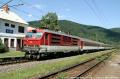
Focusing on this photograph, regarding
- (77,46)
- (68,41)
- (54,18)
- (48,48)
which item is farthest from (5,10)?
(54,18)

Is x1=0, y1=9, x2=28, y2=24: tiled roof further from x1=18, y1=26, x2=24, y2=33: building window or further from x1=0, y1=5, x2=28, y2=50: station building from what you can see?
x1=18, y1=26, x2=24, y2=33: building window

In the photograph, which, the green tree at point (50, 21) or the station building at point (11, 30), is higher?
the green tree at point (50, 21)

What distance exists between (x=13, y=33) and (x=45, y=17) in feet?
166

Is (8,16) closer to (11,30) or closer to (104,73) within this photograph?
(11,30)

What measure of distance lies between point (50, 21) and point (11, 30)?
49.0 meters

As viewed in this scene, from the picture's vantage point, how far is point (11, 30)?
59.7 meters

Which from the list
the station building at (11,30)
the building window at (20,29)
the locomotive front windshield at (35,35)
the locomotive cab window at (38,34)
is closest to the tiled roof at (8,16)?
the station building at (11,30)

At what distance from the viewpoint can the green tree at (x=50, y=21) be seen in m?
106

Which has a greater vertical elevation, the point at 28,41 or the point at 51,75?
the point at 28,41

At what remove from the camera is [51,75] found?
1628cm

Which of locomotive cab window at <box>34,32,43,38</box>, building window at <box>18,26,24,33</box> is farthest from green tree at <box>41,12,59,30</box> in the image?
locomotive cab window at <box>34,32,43,38</box>

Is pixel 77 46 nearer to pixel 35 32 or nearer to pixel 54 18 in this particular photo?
pixel 35 32

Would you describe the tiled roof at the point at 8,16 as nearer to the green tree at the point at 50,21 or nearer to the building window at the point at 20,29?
the building window at the point at 20,29

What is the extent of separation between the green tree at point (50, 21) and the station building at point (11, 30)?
134 ft
